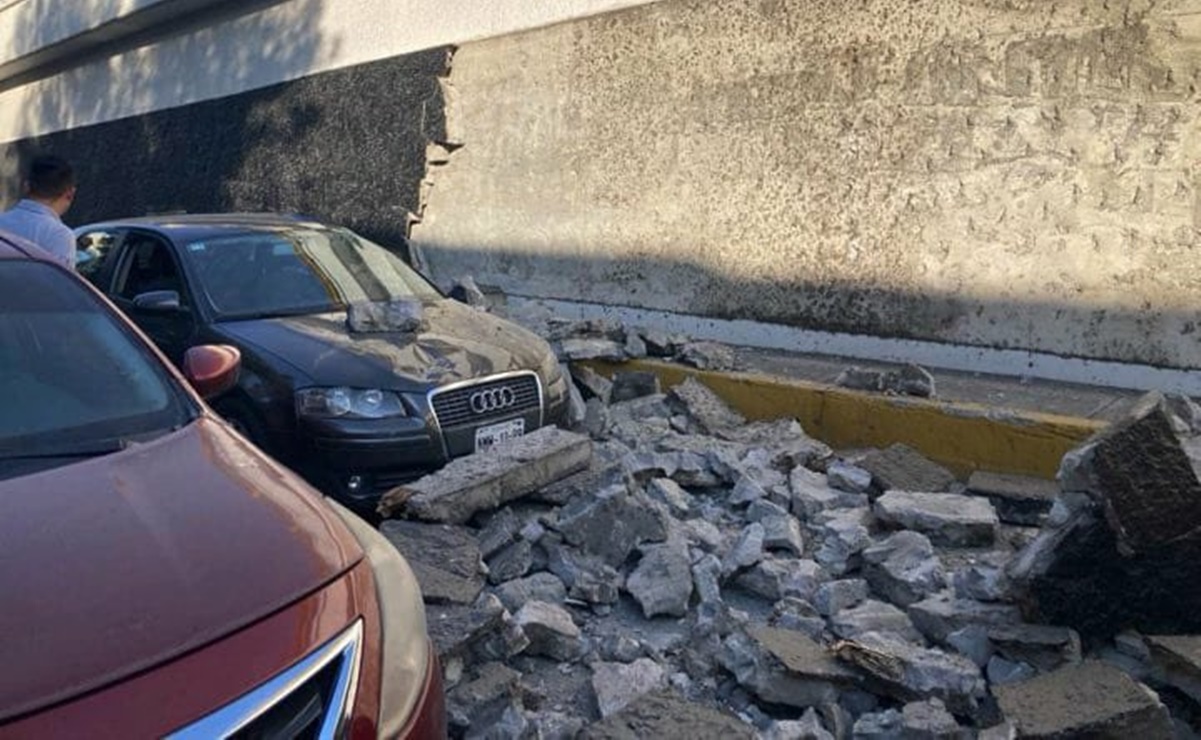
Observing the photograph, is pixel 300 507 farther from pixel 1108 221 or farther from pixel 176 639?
pixel 1108 221

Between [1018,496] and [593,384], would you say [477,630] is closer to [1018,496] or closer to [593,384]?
[1018,496]

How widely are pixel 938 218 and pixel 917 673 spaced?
4.13 m

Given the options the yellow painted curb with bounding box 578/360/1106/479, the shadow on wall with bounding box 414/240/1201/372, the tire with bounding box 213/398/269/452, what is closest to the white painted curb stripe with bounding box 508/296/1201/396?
the shadow on wall with bounding box 414/240/1201/372

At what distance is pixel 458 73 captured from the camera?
1062 cm

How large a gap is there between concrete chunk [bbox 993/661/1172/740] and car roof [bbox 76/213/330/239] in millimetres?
5240

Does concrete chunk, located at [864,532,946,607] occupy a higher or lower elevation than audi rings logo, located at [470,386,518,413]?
lower

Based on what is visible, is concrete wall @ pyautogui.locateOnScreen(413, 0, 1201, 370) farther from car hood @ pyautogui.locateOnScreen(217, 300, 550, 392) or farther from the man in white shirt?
the man in white shirt

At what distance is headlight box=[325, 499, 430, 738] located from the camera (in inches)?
87.0

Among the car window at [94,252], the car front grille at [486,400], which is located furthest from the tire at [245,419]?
the car window at [94,252]

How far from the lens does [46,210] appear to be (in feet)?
17.5

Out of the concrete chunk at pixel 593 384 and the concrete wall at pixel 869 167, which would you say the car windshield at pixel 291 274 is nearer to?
the concrete chunk at pixel 593 384

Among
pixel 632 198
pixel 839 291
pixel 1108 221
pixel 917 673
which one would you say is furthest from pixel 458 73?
pixel 917 673

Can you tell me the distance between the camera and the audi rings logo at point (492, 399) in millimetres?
5148

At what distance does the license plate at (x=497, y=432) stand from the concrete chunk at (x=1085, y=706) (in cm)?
273
